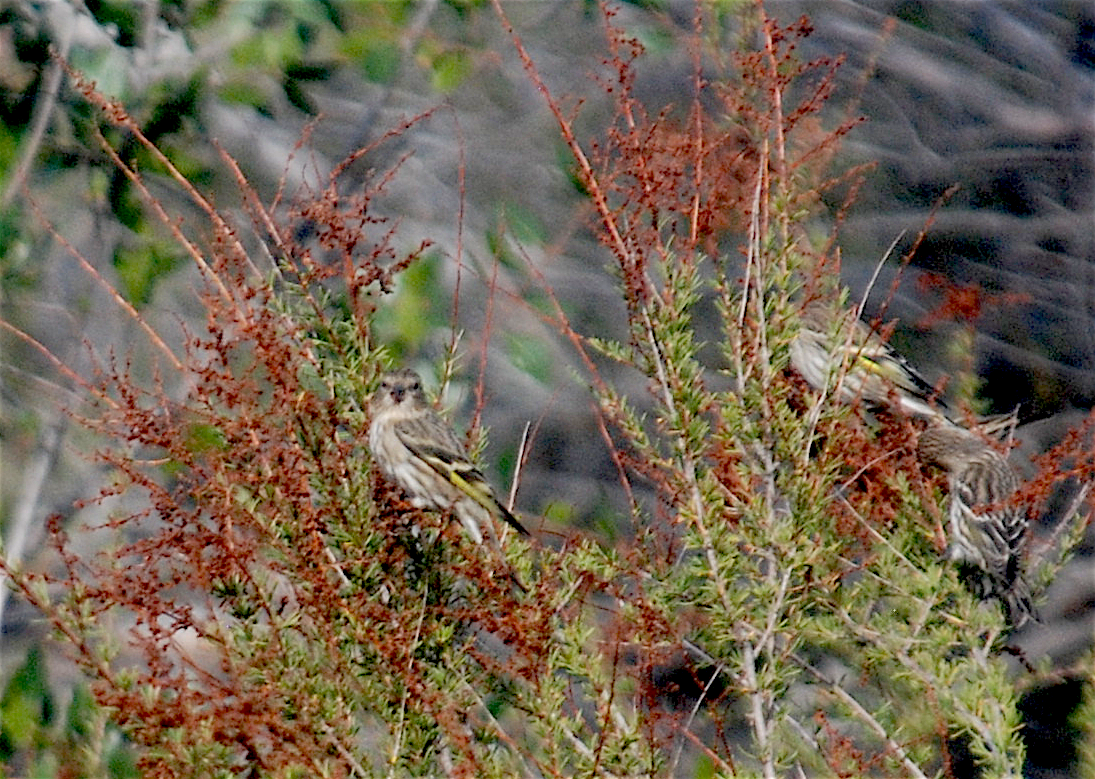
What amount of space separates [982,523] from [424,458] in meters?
1.43

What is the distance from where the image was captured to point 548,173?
6059 millimetres

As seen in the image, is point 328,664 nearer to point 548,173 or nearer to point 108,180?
point 108,180

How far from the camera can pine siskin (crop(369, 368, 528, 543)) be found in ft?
9.48

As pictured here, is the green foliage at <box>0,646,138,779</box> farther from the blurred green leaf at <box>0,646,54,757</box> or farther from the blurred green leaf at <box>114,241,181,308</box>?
→ the blurred green leaf at <box>114,241,181,308</box>

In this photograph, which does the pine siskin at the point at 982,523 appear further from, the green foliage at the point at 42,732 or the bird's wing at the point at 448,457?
the green foliage at the point at 42,732

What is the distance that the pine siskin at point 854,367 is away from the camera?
2.54 meters

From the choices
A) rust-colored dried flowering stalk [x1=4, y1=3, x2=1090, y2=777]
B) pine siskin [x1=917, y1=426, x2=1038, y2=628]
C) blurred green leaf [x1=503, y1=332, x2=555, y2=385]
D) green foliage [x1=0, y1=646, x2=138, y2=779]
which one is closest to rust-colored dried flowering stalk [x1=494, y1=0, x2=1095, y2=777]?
rust-colored dried flowering stalk [x1=4, y1=3, x2=1090, y2=777]

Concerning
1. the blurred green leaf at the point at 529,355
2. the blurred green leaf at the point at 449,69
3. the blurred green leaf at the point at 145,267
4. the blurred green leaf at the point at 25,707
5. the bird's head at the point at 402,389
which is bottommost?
the blurred green leaf at the point at 25,707

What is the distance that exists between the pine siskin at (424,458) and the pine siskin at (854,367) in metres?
0.69

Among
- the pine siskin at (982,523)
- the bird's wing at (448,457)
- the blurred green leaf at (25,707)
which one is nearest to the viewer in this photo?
the bird's wing at (448,457)

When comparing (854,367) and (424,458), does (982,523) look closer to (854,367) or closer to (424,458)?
(854,367)

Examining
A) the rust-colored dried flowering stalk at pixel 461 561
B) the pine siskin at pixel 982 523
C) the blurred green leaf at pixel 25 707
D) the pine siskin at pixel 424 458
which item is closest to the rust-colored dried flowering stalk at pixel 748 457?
the rust-colored dried flowering stalk at pixel 461 561

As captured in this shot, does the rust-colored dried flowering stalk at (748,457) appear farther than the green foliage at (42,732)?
No

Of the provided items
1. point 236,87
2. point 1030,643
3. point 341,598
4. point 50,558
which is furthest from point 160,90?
point 1030,643
